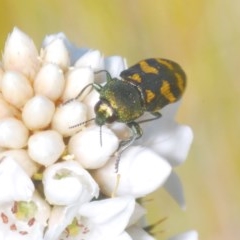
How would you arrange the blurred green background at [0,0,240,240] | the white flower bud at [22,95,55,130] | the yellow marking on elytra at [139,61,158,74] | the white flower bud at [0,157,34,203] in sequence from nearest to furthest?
the white flower bud at [0,157,34,203]
the white flower bud at [22,95,55,130]
the yellow marking on elytra at [139,61,158,74]
the blurred green background at [0,0,240,240]

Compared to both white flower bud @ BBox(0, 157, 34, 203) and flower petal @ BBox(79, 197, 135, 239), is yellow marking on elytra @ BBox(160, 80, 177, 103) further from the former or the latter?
white flower bud @ BBox(0, 157, 34, 203)

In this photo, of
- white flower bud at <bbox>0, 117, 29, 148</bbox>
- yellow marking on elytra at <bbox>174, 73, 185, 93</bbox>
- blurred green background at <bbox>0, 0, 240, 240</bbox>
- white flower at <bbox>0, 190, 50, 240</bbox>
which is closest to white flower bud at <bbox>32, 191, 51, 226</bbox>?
white flower at <bbox>0, 190, 50, 240</bbox>

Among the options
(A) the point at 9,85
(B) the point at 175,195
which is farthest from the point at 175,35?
(A) the point at 9,85

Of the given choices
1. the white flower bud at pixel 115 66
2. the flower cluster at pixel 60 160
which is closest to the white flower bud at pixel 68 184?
the flower cluster at pixel 60 160

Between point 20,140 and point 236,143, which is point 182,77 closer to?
point 20,140

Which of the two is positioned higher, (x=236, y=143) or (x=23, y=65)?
(x=23, y=65)
